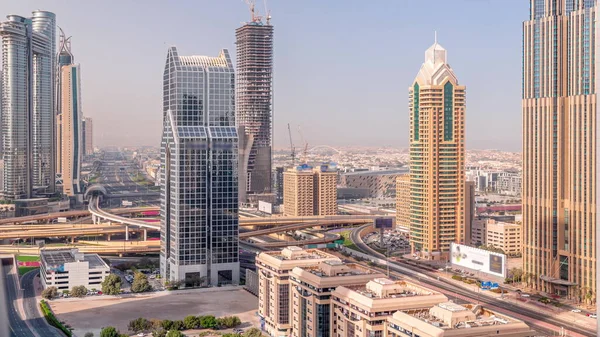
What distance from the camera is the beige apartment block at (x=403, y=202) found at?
159ft

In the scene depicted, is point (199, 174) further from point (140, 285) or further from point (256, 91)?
point (256, 91)

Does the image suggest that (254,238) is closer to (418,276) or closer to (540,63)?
(418,276)

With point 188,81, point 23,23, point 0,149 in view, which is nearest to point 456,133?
point 188,81

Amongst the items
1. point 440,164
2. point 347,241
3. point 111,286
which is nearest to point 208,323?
point 111,286

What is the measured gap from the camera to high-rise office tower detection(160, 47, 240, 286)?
1344 inches

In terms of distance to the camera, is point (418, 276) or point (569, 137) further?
point (418, 276)

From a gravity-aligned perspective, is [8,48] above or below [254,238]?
above

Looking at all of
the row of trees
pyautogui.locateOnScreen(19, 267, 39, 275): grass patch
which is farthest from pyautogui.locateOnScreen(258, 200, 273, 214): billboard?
the row of trees

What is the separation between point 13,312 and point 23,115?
4440cm

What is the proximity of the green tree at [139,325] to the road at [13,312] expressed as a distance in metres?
3.39

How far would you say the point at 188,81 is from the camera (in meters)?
34.8

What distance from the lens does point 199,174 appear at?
34.2 m

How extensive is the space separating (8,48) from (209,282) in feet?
144

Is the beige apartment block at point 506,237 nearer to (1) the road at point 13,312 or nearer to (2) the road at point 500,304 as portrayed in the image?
(2) the road at point 500,304
